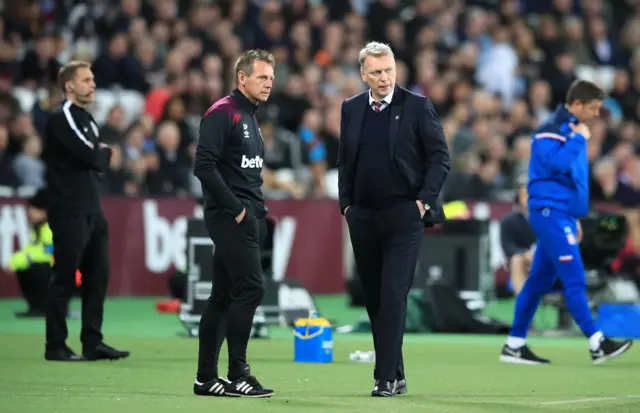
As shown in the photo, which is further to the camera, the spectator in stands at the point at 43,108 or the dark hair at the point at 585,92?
the spectator in stands at the point at 43,108

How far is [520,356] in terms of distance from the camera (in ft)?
41.5

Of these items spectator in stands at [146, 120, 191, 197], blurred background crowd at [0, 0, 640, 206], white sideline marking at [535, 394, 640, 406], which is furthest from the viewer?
blurred background crowd at [0, 0, 640, 206]

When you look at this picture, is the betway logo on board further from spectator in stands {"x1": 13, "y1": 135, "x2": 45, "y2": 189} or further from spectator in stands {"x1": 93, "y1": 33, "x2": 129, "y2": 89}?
spectator in stands {"x1": 93, "y1": 33, "x2": 129, "y2": 89}

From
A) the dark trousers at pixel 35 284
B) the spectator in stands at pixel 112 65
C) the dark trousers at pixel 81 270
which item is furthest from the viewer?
the spectator in stands at pixel 112 65

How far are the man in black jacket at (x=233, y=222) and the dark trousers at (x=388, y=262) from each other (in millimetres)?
717

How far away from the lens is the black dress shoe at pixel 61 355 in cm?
1209

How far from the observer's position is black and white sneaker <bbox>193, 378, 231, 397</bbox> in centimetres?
948

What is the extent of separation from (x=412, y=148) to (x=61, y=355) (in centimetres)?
400

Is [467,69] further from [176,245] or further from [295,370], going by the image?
[295,370]

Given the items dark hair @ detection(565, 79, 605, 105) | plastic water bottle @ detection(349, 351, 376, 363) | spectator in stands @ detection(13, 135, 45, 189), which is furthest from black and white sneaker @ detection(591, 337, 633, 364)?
spectator in stands @ detection(13, 135, 45, 189)

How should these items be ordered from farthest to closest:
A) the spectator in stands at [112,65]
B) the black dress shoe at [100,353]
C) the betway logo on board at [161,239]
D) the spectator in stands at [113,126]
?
the spectator in stands at [112,65]
the betway logo on board at [161,239]
the spectator in stands at [113,126]
the black dress shoe at [100,353]

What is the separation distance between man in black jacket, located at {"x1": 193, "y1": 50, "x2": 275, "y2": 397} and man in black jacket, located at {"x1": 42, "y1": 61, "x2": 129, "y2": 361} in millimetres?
2747

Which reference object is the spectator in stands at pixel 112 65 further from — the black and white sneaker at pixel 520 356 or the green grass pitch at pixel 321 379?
the black and white sneaker at pixel 520 356

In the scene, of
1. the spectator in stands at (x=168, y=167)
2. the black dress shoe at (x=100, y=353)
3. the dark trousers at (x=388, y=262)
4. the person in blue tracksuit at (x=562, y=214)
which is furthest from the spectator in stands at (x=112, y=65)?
the dark trousers at (x=388, y=262)
